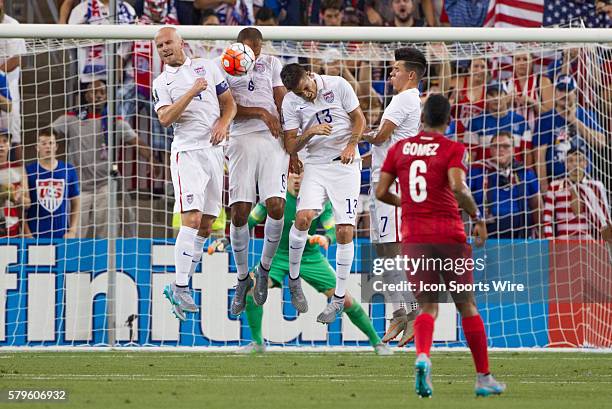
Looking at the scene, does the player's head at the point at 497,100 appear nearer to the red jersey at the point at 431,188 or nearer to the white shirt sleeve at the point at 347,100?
the white shirt sleeve at the point at 347,100

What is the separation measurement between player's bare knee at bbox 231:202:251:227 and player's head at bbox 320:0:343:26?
246 inches

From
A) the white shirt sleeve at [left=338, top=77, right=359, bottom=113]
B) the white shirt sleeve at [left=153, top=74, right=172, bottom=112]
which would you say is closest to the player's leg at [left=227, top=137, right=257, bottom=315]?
the white shirt sleeve at [left=153, top=74, right=172, bottom=112]

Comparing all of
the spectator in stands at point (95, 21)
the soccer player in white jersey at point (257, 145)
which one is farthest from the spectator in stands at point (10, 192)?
the soccer player in white jersey at point (257, 145)

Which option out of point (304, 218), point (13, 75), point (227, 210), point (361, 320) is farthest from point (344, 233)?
point (13, 75)

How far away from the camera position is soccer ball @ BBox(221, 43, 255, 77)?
13.5 metres

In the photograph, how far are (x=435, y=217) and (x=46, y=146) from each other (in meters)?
8.60

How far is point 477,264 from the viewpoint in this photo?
702 inches

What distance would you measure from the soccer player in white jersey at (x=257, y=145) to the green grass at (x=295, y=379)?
130 centimetres

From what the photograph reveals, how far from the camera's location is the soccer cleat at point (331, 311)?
13.9m

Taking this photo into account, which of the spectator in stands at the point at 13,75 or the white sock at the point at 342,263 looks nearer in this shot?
the white sock at the point at 342,263

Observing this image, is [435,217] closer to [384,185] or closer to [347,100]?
[384,185]

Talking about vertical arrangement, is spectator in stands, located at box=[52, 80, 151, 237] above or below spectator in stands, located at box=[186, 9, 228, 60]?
below

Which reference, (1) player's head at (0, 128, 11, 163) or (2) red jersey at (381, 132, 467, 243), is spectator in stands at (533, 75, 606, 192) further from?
(2) red jersey at (381, 132, 467, 243)

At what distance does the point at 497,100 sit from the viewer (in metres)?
18.5
